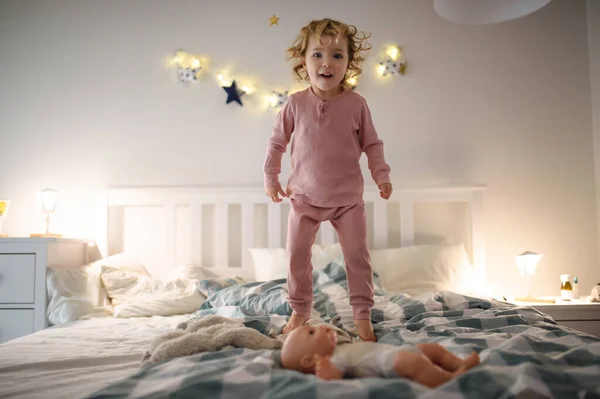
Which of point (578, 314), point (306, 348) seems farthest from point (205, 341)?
point (578, 314)

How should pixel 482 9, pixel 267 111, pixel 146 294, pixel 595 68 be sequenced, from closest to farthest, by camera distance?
pixel 482 9 < pixel 146 294 < pixel 595 68 < pixel 267 111

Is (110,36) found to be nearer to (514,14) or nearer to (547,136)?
(514,14)

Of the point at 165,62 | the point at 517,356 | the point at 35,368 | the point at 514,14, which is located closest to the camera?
the point at 517,356

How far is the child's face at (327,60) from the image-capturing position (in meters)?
1.45

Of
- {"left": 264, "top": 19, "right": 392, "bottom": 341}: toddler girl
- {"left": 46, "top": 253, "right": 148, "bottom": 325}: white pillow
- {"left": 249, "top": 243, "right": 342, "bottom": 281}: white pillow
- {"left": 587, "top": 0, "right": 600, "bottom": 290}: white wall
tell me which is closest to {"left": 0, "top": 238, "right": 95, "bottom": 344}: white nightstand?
{"left": 46, "top": 253, "right": 148, "bottom": 325}: white pillow

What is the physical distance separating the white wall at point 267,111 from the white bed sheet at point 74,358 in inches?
48.0

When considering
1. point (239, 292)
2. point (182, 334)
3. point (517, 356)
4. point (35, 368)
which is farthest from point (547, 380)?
point (239, 292)

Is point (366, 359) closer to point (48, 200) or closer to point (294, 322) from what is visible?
point (294, 322)

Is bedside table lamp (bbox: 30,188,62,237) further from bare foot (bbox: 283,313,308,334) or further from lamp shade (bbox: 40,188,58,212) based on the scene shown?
bare foot (bbox: 283,313,308,334)

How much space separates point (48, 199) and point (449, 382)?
2.34m

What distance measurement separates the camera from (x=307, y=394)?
0.76m

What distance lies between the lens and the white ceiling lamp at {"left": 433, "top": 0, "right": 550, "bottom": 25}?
6.09ft

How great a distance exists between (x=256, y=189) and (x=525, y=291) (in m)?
1.45

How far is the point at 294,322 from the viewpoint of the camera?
141 centimetres
